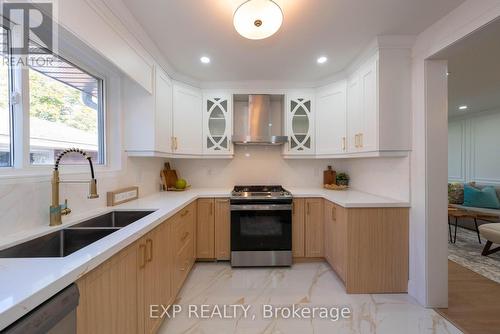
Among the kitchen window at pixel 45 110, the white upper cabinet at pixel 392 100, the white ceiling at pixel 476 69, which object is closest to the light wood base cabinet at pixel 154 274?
the kitchen window at pixel 45 110

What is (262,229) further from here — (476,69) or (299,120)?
(476,69)

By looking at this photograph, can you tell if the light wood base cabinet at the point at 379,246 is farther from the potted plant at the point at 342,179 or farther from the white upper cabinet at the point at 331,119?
the potted plant at the point at 342,179

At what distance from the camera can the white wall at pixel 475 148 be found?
447 centimetres

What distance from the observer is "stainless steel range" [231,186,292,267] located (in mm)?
2531

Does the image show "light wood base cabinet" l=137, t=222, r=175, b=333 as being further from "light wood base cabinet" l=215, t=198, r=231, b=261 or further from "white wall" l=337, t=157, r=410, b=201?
"white wall" l=337, t=157, r=410, b=201

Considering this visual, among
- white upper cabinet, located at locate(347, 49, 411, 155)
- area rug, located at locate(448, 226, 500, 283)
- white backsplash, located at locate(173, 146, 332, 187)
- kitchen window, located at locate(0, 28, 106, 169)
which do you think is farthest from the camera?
white backsplash, located at locate(173, 146, 332, 187)

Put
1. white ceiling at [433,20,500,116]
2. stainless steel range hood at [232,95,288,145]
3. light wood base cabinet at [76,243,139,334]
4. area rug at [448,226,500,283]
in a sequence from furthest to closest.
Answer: stainless steel range hood at [232,95,288,145], area rug at [448,226,500,283], white ceiling at [433,20,500,116], light wood base cabinet at [76,243,139,334]

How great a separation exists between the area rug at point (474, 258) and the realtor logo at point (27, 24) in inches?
173

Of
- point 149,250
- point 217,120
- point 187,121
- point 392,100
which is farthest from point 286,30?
point 149,250

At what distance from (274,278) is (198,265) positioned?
94cm

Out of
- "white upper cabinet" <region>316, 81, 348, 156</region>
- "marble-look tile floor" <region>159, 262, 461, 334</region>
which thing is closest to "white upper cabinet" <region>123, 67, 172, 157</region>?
"marble-look tile floor" <region>159, 262, 461, 334</region>

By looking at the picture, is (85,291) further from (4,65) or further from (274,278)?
(274,278)

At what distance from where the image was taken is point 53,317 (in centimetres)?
68

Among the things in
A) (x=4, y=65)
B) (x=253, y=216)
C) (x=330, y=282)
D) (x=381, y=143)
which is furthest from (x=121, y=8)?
(x=330, y=282)
